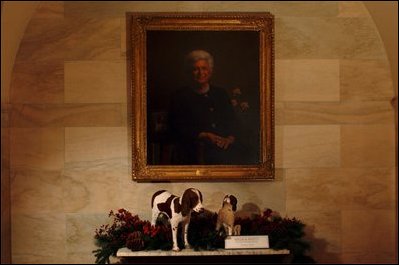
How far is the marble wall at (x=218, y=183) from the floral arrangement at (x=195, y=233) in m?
0.24

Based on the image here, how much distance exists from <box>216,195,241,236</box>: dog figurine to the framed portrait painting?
0.49 metres

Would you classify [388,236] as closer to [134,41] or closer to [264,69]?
[264,69]

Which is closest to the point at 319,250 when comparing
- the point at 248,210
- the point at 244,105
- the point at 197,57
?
the point at 248,210

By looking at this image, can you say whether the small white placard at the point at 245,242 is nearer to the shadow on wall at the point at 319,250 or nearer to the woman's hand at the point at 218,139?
the shadow on wall at the point at 319,250

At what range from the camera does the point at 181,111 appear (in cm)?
554

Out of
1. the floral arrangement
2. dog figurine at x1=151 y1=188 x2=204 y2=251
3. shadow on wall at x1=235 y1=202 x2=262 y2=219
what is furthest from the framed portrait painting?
dog figurine at x1=151 y1=188 x2=204 y2=251

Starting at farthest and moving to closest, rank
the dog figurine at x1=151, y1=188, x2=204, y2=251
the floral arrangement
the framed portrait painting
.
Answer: the framed portrait painting < the floral arrangement < the dog figurine at x1=151, y1=188, x2=204, y2=251

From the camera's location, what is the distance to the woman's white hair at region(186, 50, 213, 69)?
555cm

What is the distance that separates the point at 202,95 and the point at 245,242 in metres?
1.34

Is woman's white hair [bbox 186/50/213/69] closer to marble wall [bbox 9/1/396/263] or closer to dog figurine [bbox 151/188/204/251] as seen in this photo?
marble wall [bbox 9/1/396/263]

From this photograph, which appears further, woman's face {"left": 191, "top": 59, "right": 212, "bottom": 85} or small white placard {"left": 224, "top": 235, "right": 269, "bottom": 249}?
woman's face {"left": 191, "top": 59, "right": 212, "bottom": 85}

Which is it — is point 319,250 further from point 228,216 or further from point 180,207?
point 180,207

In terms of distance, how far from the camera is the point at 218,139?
553cm

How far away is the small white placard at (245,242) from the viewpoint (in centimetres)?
499
